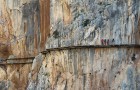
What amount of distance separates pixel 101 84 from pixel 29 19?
30.5 ft

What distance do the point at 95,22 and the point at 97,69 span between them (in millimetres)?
2047

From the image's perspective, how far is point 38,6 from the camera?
26.8m

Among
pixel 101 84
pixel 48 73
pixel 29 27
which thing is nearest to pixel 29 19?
pixel 29 27

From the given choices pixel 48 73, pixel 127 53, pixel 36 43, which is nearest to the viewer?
pixel 127 53

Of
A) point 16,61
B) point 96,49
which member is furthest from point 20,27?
point 96,49

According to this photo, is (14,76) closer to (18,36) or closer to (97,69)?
(18,36)

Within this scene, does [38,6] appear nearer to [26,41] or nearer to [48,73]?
[26,41]

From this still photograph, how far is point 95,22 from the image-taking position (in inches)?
778

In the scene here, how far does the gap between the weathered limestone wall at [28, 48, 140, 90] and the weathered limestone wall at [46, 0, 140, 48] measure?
45 cm

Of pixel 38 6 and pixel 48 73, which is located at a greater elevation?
pixel 38 6

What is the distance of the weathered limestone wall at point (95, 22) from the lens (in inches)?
758

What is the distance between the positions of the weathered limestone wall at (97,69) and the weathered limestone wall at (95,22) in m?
0.45

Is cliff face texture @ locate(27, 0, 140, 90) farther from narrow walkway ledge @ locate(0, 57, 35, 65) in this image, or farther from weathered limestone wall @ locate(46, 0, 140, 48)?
narrow walkway ledge @ locate(0, 57, 35, 65)

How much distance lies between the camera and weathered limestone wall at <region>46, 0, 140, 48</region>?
19.3 m
